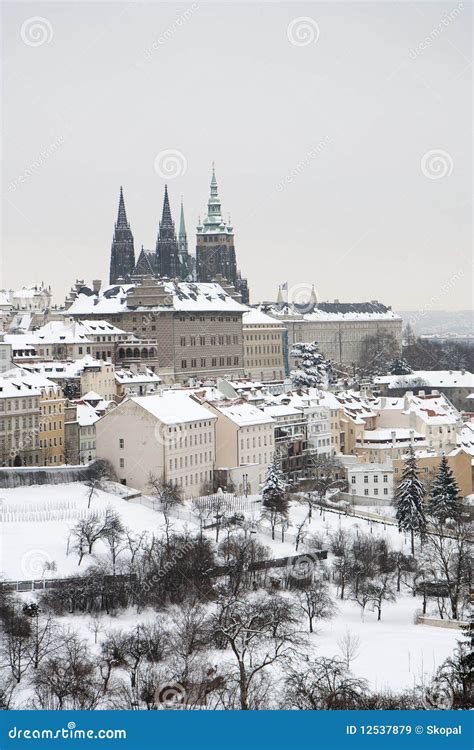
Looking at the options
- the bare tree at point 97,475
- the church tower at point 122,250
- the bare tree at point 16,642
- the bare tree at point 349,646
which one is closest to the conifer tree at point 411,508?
the bare tree at point 97,475

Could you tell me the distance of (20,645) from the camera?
21.1 m

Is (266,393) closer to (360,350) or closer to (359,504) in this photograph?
(359,504)

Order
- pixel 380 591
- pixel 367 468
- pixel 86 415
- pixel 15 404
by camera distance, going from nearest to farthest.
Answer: pixel 380 591
pixel 15 404
pixel 86 415
pixel 367 468


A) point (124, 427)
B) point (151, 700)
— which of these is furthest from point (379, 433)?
point (151, 700)

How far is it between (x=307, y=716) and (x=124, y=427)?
23.2m

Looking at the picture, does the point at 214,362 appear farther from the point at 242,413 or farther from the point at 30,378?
the point at 30,378

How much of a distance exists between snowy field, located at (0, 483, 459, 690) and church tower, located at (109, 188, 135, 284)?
31223mm

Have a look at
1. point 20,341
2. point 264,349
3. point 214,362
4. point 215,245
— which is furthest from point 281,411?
point 215,245

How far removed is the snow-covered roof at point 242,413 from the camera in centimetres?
3656

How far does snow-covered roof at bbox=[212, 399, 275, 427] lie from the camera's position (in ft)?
120

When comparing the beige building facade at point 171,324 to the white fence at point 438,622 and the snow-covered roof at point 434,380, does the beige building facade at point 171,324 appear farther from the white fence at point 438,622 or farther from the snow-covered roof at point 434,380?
the white fence at point 438,622

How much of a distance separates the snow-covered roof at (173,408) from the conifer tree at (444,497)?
5.25 meters

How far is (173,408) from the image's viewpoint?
35.1 metres

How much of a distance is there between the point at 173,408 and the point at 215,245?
3506cm
